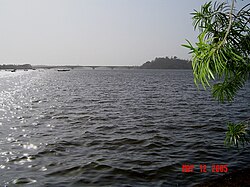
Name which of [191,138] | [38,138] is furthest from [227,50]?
[38,138]

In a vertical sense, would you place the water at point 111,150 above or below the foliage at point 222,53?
below

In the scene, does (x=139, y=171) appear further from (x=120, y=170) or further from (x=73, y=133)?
(x=73, y=133)

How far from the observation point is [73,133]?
655 inches
